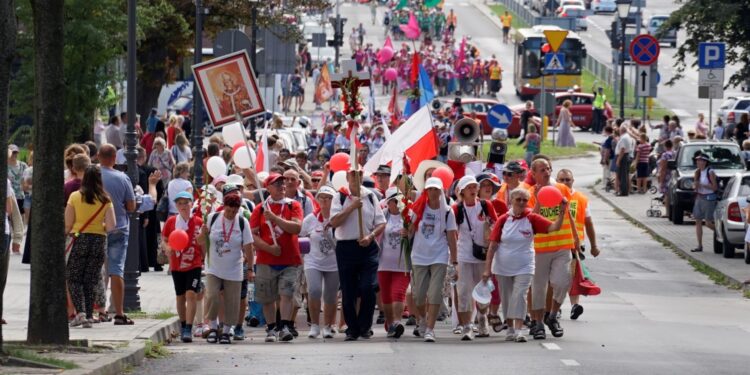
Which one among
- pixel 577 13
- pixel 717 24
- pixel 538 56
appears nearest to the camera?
pixel 717 24

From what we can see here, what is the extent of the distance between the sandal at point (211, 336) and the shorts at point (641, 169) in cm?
2622

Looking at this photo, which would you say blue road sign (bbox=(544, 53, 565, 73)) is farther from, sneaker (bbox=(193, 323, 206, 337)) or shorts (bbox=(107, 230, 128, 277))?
shorts (bbox=(107, 230, 128, 277))

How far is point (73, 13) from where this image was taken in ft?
106

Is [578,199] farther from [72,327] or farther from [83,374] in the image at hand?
[83,374]

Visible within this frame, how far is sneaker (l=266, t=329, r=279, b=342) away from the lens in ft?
57.3

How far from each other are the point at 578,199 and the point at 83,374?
6910 mm

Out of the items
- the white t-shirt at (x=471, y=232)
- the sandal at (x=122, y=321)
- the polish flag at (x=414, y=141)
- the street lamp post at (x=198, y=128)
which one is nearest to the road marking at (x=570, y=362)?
the white t-shirt at (x=471, y=232)

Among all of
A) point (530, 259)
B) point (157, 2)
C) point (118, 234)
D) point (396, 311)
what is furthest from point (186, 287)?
point (157, 2)

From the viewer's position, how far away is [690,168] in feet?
117

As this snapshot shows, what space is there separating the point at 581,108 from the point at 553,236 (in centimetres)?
4917

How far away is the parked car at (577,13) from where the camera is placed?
334 ft

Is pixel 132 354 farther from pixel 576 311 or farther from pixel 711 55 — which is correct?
pixel 711 55

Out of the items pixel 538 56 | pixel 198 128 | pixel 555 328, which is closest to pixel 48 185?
pixel 555 328

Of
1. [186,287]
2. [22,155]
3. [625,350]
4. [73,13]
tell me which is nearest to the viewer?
[625,350]
